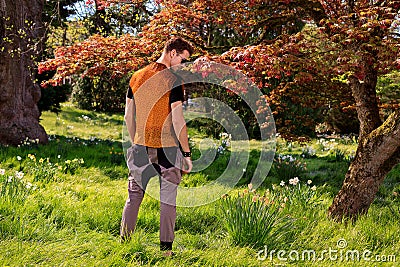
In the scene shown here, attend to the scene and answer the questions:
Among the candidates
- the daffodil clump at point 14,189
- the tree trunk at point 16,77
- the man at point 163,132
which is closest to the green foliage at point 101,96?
the tree trunk at point 16,77

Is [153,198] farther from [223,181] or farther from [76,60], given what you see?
[76,60]

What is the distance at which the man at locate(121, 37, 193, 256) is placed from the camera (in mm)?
3133

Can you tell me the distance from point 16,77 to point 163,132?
5.63 metres

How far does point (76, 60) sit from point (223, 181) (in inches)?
107

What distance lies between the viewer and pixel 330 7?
15.6 feet

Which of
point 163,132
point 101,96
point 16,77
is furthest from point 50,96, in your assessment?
point 163,132

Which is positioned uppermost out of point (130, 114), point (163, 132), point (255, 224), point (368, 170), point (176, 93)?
point (176, 93)

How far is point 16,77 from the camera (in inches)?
301

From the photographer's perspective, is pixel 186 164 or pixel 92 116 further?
pixel 92 116

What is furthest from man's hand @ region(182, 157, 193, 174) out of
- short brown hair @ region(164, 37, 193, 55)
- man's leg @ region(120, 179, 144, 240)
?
short brown hair @ region(164, 37, 193, 55)

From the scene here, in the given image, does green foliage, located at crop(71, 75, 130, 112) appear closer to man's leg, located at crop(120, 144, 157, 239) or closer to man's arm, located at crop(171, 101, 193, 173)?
man's leg, located at crop(120, 144, 157, 239)

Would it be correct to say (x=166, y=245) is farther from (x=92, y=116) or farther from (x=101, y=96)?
(x=101, y=96)

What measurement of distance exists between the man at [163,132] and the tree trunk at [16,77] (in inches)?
191

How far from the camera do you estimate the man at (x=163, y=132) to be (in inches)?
123
